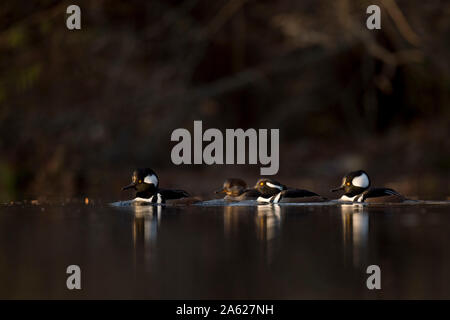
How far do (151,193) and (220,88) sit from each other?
920cm

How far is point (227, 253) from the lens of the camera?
6367mm

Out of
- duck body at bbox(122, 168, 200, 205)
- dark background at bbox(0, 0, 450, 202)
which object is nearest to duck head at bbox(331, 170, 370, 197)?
duck body at bbox(122, 168, 200, 205)

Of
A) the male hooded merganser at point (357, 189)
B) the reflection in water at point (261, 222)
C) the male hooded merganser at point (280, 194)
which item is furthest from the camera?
the male hooded merganser at point (280, 194)

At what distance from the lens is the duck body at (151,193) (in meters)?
10.5

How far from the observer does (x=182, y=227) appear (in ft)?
26.4

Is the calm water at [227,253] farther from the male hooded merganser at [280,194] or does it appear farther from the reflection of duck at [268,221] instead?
the male hooded merganser at [280,194]

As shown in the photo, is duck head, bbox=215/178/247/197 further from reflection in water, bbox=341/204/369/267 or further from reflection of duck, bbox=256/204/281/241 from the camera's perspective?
reflection in water, bbox=341/204/369/267

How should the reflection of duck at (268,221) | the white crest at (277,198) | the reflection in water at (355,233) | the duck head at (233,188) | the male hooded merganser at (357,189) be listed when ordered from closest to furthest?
the reflection in water at (355,233) → the reflection of duck at (268,221) → the male hooded merganser at (357,189) → the white crest at (277,198) → the duck head at (233,188)

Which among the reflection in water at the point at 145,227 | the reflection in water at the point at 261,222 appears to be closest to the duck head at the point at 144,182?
the reflection in water at the point at 145,227

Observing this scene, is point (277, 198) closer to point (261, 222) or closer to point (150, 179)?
point (150, 179)

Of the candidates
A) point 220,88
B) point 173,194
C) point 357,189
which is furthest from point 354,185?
point 220,88

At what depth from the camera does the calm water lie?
5.09 meters
